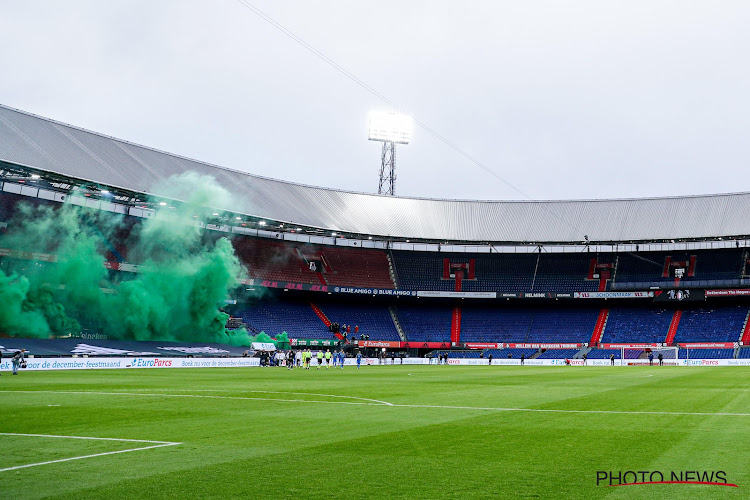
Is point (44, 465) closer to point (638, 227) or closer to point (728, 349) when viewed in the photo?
point (728, 349)

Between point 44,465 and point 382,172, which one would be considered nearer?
point 44,465

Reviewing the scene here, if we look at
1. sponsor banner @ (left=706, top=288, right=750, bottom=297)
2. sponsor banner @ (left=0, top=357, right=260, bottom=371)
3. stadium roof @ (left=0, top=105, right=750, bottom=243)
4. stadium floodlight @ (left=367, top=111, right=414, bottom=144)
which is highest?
stadium floodlight @ (left=367, top=111, right=414, bottom=144)

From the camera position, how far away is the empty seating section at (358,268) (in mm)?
82688

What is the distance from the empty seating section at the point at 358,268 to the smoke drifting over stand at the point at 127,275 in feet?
59.6

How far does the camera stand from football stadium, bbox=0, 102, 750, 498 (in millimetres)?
9430

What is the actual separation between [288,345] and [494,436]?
60434mm


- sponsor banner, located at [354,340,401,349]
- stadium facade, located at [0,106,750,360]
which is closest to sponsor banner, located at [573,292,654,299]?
stadium facade, located at [0,106,750,360]

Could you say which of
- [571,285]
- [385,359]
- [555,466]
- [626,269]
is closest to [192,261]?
[385,359]

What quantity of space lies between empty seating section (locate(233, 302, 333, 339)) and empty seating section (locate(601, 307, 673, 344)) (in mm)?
33588

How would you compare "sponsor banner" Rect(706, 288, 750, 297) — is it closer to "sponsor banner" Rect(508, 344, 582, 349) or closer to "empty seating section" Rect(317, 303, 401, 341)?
"sponsor banner" Rect(508, 344, 582, 349)

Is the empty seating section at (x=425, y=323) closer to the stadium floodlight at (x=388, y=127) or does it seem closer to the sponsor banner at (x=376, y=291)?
the sponsor banner at (x=376, y=291)

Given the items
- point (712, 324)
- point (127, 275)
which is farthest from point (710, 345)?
point (127, 275)

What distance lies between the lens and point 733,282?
78125mm

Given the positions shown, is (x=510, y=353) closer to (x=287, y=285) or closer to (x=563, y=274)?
(x=563, y=274)
